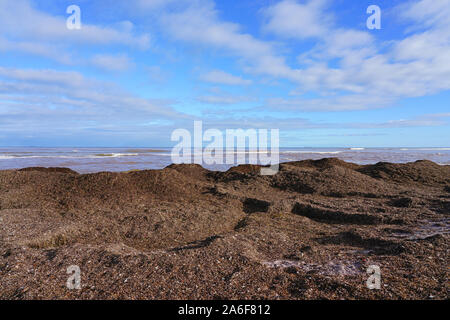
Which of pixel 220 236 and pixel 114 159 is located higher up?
pixel 114 159

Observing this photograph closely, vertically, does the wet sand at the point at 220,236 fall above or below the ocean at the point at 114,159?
below

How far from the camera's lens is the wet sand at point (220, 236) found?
3.40 metres

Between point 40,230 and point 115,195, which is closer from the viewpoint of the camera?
point 40,230

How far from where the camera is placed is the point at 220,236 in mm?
5246

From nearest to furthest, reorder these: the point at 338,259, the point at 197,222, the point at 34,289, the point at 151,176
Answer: the point at 34,289 → the point at 338,259 → the point at 197,222 → the point at 151,176

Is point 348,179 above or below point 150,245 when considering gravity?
above

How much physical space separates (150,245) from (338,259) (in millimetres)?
3411

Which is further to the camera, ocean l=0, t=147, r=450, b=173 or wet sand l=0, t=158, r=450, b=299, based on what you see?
ocean l=0, t=147, r=450, b=173

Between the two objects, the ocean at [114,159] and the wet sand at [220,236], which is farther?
the ocean at [114,159]

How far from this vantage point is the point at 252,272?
375cm

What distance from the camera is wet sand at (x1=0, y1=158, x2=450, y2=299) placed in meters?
3.40

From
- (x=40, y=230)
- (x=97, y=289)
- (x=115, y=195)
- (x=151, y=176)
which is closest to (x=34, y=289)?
(x=97, y=289)

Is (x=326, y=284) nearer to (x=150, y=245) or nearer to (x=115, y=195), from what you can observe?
(x=150, y=245)
